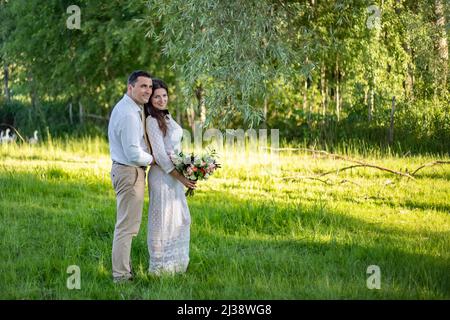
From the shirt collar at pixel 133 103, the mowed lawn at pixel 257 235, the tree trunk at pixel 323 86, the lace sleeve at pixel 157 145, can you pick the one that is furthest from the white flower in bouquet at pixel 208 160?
the tree trunk at pixel 323 86

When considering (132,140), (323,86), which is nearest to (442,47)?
(323,86)

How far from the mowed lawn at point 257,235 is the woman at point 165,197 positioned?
225 millimetres

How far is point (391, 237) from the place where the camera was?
7254 mm

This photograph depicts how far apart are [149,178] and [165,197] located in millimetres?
231

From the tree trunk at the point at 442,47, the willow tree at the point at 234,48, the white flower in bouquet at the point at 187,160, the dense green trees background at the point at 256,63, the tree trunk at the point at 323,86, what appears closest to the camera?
the white flower in bouquet at the point at 187,160

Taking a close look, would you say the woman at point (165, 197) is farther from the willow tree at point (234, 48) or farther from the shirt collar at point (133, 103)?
the willow tree at point (234, 48)

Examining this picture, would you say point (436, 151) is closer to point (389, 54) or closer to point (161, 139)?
point (389, 54)

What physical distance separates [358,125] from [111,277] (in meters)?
10.7

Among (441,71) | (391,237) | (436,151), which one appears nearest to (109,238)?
(391,237)

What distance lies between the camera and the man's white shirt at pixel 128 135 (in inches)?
219

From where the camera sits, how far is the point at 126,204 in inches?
225

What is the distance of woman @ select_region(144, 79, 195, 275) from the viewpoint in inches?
230

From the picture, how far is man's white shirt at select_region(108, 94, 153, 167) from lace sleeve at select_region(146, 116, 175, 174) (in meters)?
0.14
